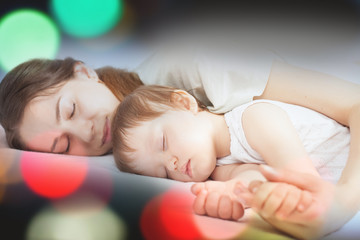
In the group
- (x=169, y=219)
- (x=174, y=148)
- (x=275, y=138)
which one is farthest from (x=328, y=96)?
(x=169, y=219)

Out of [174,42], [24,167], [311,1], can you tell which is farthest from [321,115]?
[24,167]

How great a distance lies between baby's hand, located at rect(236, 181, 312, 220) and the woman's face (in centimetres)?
50

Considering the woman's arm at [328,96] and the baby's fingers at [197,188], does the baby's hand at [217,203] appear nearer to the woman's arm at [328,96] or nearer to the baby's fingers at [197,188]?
the baby's fingers at [197,188]

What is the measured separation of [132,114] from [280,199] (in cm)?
40

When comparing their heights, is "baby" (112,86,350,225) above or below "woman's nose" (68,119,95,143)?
above

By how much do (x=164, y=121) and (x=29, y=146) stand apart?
0.34 meters

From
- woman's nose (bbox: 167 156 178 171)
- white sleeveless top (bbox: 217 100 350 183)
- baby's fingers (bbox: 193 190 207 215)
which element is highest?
white sleeveless top (bbox: 217 100 350 183)

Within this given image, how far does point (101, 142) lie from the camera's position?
95cm

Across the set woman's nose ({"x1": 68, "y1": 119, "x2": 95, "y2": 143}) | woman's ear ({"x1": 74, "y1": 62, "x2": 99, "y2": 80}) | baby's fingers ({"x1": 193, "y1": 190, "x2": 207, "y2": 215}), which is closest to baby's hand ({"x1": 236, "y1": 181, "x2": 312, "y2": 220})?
baby's fingers ({"x1": 193, "y1": 190, "x2": 207, "y2": 215})

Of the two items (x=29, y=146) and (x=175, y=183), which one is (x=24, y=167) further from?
(x=175, y=183)

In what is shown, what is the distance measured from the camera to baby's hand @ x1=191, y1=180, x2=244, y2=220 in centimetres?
61

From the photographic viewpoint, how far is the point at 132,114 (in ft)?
2.74

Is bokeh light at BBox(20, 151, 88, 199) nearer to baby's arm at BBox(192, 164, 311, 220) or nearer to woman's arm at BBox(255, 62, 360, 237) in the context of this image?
baby's arm at BBox(192, 164, 311, 220)

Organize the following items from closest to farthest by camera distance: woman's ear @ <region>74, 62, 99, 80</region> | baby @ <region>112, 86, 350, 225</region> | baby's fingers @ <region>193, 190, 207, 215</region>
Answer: baby's fingers @ <region>193, 190, 207, 215</region>
baby @ <region>112, 86, 350, 225</region>
woman's ear @ <region>74, 62, 99, 80</region>
